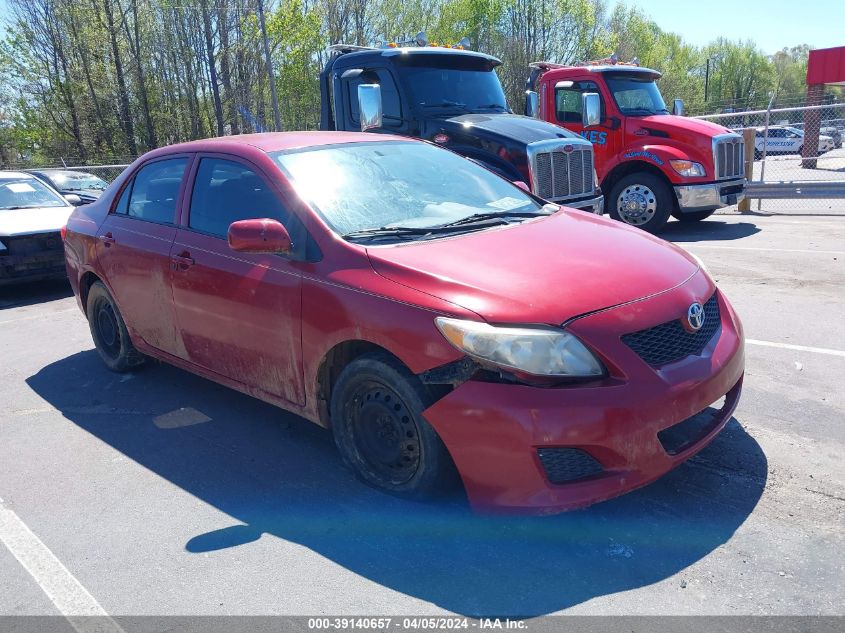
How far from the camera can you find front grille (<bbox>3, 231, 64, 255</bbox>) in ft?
28.3

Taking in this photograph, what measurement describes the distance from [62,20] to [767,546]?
4067cm

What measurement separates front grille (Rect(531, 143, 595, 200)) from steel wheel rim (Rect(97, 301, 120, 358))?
16.6 feet

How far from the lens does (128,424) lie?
471 centimetres

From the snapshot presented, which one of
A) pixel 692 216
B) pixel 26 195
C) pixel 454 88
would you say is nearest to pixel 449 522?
pixel 454 88

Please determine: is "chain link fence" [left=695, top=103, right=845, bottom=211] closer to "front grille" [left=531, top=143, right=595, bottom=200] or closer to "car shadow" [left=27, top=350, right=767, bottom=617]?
"front grille" [left=531, top=143, right=595, bottom=200]

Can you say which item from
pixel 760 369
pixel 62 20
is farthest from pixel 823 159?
pixel 62 20

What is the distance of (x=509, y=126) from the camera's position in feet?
29.5

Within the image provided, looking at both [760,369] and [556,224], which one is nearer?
[556,224]

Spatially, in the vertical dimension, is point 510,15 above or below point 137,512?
above

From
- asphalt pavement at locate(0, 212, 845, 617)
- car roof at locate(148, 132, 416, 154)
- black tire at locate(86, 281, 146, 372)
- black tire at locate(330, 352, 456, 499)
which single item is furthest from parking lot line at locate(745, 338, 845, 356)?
black tire at locate(86, 281, 146, 372)

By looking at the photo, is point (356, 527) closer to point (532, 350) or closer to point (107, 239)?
point (532, 350)

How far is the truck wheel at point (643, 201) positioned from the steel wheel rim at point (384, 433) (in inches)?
332

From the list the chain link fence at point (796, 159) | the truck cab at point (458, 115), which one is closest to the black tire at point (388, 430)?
the truck cab at point (458, 115)

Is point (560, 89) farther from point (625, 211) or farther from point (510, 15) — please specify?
point (510, 15)
